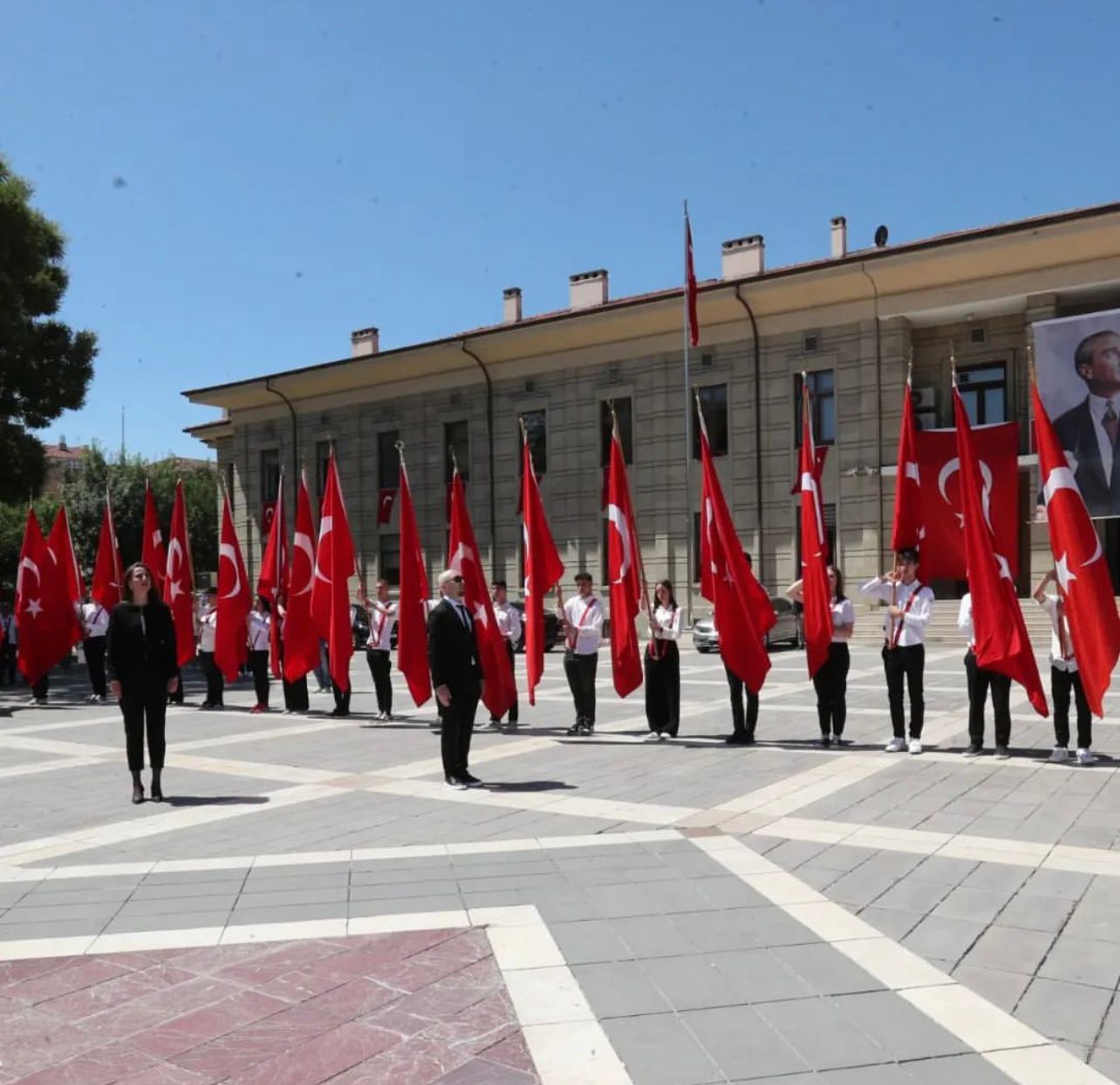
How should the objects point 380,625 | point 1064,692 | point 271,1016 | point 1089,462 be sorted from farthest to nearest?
1. point 1089,462
2. point 380,625
3. point 1064,692
4. point 271,1016

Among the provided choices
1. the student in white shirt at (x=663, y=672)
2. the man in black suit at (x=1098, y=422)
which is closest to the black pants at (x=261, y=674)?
the student in white shirt at (x=663, y=672)

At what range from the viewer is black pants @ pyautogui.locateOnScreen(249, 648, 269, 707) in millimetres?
15820

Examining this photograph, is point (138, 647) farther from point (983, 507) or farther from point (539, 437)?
point (539, 437)

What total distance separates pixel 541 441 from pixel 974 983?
3371 centimetres

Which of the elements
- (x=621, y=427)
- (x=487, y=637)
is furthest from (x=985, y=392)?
(x=487, y=637)

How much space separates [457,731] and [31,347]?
19.6 metres

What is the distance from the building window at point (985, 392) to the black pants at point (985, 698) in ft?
70.4

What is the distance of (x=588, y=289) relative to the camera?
38.4 metres

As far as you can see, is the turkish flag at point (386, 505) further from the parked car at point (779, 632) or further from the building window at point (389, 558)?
the parked car at point (779, 632)

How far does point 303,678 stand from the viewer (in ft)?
50.3

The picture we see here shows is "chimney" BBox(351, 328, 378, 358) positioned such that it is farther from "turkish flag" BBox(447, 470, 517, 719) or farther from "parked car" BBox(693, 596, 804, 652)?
"turkish flag" BBox(447, 470, 517, 719)

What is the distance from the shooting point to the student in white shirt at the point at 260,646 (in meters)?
15.9

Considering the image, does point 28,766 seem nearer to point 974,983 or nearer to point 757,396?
point 974,983

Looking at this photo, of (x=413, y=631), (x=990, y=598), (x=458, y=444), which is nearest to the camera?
(x=990, y=598)
